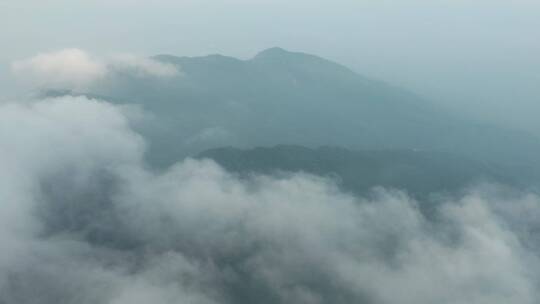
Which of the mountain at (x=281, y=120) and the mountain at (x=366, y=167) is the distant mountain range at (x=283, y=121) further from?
the mountain at (x=366, y=167)

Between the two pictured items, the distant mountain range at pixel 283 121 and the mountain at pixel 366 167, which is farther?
the distant mountain range at pixel 283 121

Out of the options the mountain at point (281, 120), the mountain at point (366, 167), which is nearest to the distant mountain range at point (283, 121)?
the mountain at point (281, 120)

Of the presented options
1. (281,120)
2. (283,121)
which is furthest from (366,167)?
(281,120)

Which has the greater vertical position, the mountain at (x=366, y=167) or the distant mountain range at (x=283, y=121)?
the distant mountain range at (x=283, y=121)

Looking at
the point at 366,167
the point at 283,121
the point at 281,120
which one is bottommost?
the point at 366,167

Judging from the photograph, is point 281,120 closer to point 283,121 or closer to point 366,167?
point 283,121

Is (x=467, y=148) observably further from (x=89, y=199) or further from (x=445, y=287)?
(x=89, y=199)

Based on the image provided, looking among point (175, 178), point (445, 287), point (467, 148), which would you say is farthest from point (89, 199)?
point (467, 148)
